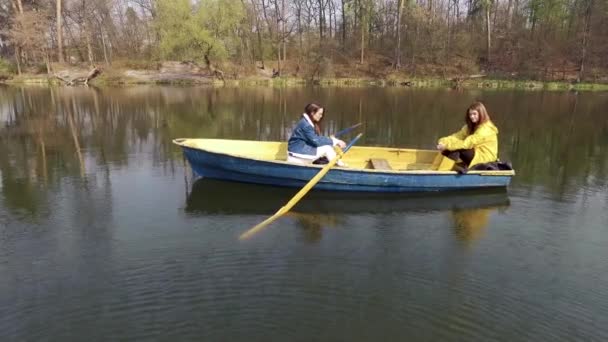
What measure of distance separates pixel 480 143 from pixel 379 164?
1841 mm

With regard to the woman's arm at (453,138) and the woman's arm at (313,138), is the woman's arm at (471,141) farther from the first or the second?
the woman's arm at (313,138)

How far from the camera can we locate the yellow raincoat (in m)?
7.27

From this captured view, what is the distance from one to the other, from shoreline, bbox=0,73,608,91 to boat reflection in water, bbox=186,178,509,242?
2719cm

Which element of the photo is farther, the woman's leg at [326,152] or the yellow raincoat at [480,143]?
the woman's leg at [326,152]

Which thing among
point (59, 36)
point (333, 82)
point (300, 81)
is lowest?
point (333, 82)

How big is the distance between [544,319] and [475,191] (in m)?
3.95

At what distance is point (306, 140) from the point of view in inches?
299

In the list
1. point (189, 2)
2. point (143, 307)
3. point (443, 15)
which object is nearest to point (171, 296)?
point (143, 307)

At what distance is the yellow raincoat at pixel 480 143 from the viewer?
7266mm

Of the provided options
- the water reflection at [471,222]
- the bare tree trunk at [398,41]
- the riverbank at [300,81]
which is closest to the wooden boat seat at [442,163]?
the water reflection at [471,222]

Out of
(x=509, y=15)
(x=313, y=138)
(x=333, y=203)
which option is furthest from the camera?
(x=509, y=15)

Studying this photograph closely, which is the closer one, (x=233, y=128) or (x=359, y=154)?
(x=359, y=154)

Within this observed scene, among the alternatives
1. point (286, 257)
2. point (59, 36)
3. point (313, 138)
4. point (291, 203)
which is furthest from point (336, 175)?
point (59, 36)

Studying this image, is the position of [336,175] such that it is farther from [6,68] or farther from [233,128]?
[6,68]
